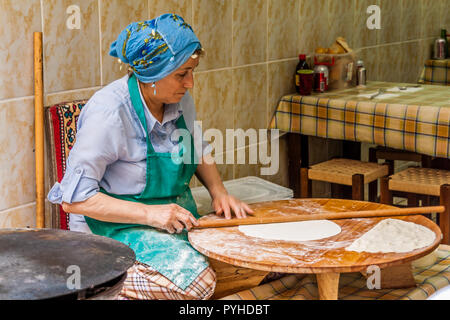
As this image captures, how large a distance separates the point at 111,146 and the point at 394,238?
44.3 inches

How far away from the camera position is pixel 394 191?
411 centimetres

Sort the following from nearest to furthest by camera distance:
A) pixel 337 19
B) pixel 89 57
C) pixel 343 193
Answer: pixel 89 57 → pixel 343 193 → pixel 337 19

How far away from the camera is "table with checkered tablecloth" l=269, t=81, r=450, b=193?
3855mm

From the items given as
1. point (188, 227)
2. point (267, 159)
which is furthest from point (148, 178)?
point (267, 159)

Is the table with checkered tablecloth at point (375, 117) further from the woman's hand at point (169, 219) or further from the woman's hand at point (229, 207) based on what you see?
the woman's hand at point (169, 219)

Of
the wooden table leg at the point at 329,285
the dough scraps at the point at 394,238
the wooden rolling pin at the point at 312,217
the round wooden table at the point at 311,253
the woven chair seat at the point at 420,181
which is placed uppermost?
the wooden rolling pin at the point at 312,217

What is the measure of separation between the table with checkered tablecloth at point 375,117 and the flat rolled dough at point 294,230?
1.53m

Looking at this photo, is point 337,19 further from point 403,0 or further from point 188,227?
point 188,227

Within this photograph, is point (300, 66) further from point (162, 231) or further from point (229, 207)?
point (162, 231)

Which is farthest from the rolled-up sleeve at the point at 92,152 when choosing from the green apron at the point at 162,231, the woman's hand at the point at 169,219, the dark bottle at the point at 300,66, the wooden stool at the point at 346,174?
the dark bottle at the point at 300,66

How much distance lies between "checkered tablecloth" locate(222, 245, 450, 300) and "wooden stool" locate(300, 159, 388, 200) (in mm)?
1073

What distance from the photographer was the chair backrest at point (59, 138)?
2932 mm

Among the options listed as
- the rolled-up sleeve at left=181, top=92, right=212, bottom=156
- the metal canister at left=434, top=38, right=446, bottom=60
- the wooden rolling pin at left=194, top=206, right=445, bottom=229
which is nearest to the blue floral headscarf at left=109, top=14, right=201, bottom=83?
the rolled-up sleeve at left=181, top=92, right=212, bottom=156
